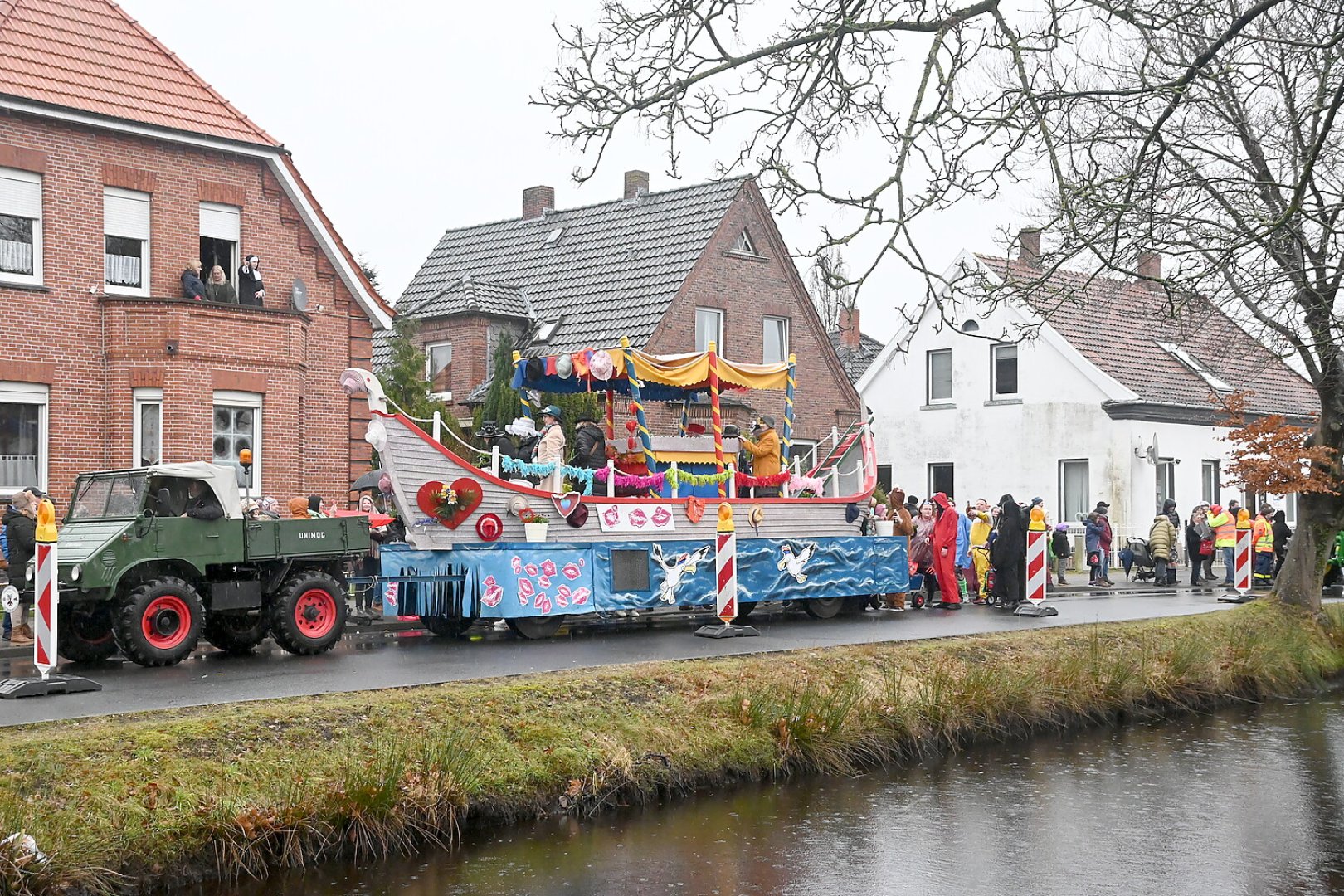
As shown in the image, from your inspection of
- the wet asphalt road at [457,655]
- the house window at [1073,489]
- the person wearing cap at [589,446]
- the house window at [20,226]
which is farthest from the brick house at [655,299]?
the person wearing cap at [589,446]

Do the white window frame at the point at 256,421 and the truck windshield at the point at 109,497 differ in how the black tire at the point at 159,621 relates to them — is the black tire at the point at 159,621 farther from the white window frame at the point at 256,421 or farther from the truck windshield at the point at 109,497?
the white window frame at the point at 256,421

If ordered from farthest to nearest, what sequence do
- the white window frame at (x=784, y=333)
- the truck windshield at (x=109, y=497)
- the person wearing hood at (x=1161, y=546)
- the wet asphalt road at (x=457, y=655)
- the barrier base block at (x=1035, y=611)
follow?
the white window frame at (x=784, y=333) < the person wearing hood at (x=1161, y=546) < the barrier base block at (x=1035, y=611) < the truck windshield at (x=109, y=497) < the wet asphalt road at (x=457, y=655)

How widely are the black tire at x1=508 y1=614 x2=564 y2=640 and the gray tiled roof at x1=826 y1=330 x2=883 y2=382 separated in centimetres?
3046

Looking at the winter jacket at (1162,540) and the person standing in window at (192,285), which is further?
the winter jacket at (1162,540)

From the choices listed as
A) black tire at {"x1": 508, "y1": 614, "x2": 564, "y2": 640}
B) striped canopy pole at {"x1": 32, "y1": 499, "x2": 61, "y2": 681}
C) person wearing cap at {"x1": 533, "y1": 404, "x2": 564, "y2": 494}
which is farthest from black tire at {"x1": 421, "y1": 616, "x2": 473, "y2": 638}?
striped canopy pole at {"x1": 32, "y1": 499, "x2": 61, "y2": 681}

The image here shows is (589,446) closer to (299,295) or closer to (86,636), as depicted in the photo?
(86,636)

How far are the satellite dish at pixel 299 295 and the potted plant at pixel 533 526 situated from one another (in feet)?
32.0

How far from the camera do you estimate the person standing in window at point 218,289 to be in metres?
24.5

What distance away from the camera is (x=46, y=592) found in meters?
11.8

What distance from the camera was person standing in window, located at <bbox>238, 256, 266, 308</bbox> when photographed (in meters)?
25.1

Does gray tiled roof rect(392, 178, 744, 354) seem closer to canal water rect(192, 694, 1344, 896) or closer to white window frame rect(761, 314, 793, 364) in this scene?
white window frame rect(761, 314, 793, 364)

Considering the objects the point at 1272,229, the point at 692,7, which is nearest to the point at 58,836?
the point at 692,7

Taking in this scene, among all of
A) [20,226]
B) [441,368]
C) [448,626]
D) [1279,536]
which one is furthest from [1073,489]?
[20,226]

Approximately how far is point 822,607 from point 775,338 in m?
17.7
